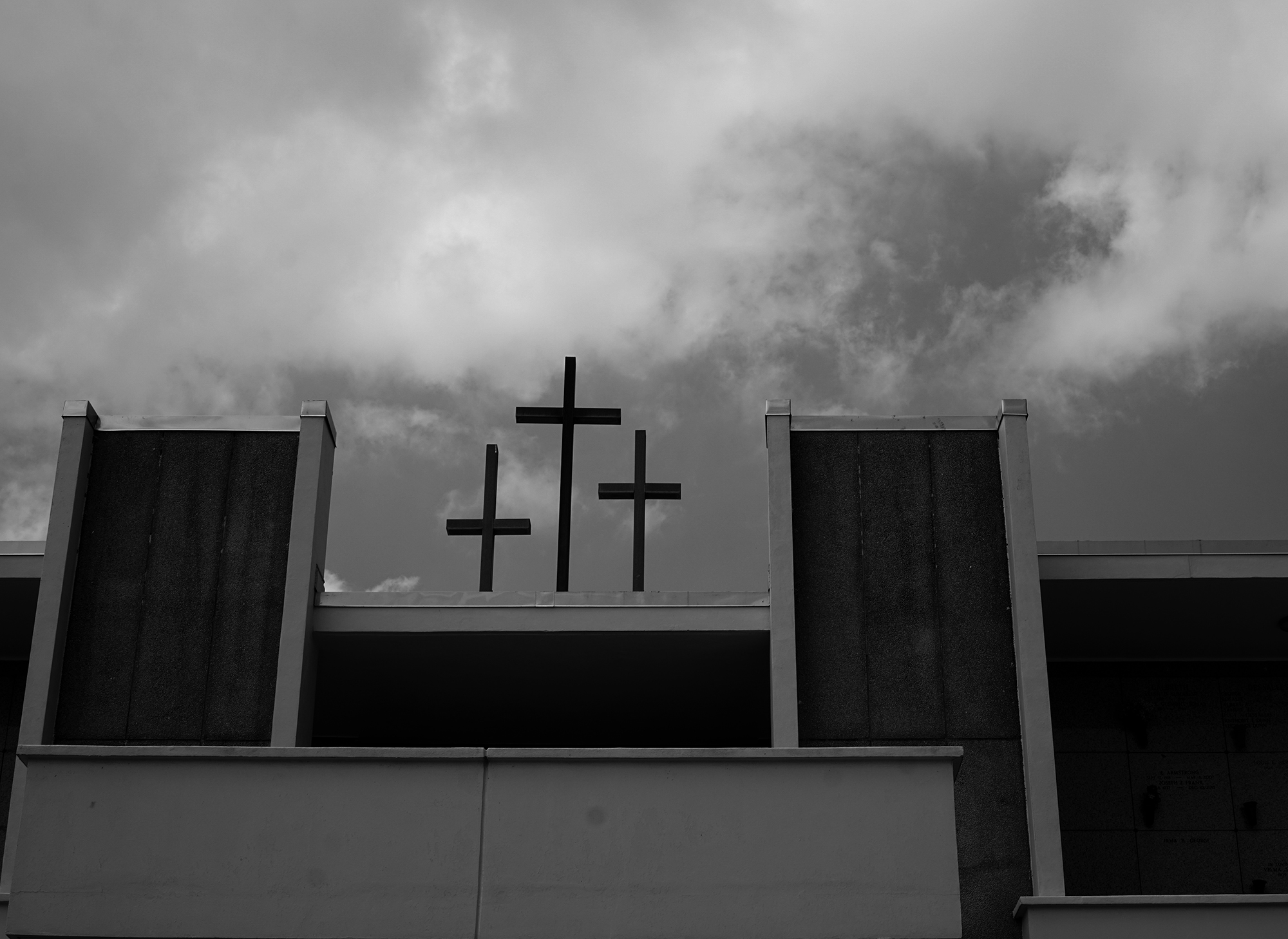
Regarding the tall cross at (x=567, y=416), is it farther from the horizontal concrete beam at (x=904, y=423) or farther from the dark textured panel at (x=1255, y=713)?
the dark textured panel at (x=1255, y=713)

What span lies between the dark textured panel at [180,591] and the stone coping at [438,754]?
132 inches

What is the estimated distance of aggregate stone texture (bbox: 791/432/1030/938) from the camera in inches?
516

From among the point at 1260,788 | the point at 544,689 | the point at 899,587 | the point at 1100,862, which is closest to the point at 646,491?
the point at 544,689

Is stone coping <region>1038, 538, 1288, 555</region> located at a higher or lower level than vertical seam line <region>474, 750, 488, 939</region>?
higher

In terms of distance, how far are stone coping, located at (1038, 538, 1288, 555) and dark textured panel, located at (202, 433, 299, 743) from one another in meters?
7.24

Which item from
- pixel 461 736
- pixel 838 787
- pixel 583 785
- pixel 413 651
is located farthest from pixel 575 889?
pixel 461 736

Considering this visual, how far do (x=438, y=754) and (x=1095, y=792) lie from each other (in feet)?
29.3

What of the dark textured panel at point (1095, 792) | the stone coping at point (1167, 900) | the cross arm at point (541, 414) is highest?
the cross arm at point (541, 414)

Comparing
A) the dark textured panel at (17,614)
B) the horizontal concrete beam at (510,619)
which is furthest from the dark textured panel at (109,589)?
the horizontal concrete beam at (510,619)

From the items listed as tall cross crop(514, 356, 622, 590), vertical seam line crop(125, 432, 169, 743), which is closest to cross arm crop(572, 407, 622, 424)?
tall cross crop(514, 356, 622, 590)

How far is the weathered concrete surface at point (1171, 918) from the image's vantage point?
Answer: 12.1 m

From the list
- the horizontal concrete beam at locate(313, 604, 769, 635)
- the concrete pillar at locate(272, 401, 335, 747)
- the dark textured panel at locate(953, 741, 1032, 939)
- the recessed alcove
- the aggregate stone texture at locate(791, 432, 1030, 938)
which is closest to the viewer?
the dark textured panel at locate(953, 741, 1032, 939)

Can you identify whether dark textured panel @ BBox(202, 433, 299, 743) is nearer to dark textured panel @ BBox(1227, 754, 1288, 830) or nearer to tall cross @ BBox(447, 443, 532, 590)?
tall cross @ BBox(447, 443, 532, 590)

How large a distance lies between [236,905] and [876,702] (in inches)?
234
